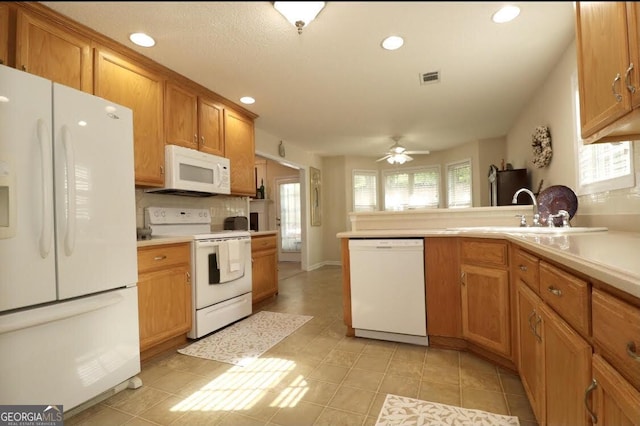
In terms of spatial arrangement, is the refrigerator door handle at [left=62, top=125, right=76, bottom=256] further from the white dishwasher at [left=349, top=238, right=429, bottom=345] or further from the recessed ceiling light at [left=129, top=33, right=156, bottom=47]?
the white dishwasher at [left=349, top=238, right=429, bottom=345]

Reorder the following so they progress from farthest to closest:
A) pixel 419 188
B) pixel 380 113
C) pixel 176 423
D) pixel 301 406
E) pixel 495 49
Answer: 1. pixel 419 188
2. pixel 380 113
3. pixel 495 49
4. pixel 301 406
5. pixel 176 423

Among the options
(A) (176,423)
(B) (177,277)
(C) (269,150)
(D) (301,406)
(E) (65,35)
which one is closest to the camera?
(A) (176,423)

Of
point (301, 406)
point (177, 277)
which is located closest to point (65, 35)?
point (177, 277)

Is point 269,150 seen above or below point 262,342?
above

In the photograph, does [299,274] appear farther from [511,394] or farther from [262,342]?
[511,394]

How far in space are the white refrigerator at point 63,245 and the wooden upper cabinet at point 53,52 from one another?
500 mm

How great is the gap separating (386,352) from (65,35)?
287 centimetres

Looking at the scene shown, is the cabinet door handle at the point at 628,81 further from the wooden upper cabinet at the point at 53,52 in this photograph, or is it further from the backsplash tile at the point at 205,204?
the backsplash tile at the point at 205,204

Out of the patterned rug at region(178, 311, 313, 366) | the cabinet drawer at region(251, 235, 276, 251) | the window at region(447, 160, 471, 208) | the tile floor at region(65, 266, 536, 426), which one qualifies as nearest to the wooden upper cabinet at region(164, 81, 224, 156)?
the cabinet drawer at region(251, 235, 276, 251)

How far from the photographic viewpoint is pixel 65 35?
72.8 inches

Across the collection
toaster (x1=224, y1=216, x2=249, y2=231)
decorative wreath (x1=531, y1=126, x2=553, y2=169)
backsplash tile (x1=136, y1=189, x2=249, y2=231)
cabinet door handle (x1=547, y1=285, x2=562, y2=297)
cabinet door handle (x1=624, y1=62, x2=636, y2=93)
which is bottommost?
cabinet door handle (x1=547, y1=285, x2=562, y2=297)

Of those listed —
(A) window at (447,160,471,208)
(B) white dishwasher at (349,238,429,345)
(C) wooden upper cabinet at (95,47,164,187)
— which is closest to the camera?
(C) wooden upper cabinet at (95,47,164,187)

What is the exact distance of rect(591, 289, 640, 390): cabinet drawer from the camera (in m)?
0.65

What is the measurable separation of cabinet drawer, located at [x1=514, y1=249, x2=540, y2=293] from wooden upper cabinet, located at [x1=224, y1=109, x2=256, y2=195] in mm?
2636
